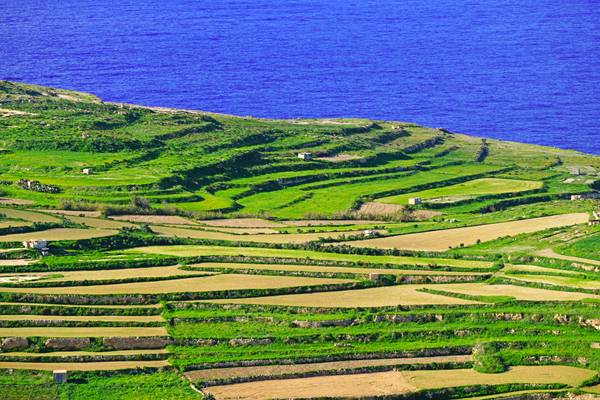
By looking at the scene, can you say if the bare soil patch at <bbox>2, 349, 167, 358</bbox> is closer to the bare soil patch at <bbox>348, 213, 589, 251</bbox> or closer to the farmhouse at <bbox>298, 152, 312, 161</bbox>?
the bare soil patch at <bbox>348, 213, 589, 251</bbox>

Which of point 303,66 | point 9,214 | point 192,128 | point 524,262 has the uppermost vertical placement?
point 303,66

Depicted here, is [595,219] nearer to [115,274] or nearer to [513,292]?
[513,292]

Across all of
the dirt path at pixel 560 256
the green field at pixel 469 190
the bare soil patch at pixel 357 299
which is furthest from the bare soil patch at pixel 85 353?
the green field at pixel 469 190

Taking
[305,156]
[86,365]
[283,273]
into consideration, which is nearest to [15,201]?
[283,273]

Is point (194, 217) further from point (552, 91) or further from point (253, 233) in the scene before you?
point (552, 91)

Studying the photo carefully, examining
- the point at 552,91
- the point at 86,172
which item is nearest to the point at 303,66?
the point at 552,91

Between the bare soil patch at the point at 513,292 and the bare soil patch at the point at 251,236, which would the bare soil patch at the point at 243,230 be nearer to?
the bare soil patch at the point at 251,236

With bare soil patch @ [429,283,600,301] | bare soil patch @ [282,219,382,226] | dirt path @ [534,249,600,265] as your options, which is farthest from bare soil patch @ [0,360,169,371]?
bare soil patch @ [282,219,382,226]
